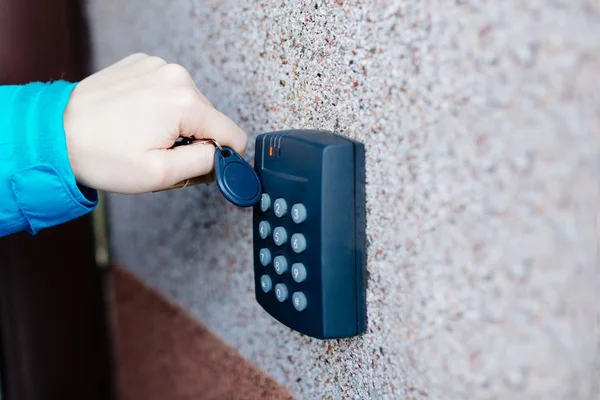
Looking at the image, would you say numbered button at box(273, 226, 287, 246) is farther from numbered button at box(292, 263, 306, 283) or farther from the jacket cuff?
the jacket cuff

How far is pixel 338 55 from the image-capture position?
43 cm

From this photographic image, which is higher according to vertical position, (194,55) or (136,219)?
(194,55)

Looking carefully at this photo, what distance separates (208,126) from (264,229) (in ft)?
0.32

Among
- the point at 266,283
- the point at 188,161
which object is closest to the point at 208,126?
the point at 188,161

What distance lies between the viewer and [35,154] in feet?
1.52

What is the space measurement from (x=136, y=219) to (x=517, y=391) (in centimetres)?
63

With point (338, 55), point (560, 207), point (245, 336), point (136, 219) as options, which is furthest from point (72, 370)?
point (560, 207)

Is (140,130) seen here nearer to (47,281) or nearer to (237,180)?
Answer: (237,180)

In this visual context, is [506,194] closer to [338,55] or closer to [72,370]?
[338,55]

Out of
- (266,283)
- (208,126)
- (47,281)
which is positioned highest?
(208,126)

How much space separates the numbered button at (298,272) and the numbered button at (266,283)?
0.04 metres

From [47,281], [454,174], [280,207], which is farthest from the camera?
[47,281]

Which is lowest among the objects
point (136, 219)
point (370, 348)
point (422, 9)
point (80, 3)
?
point (136, 219)

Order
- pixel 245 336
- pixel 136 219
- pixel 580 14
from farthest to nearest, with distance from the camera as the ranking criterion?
pixel 136 219, pixel 245 336, pixel 580 14
